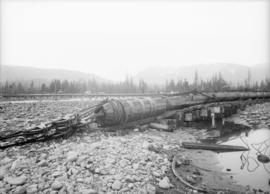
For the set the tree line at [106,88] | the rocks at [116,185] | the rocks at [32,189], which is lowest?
the rocks at [116,185]

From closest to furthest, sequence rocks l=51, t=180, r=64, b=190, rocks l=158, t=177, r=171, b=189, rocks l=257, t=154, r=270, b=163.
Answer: rocks l=51, t=180, r=64, b=190 → rocks l=158, t=177, r=171, b=189 → rocks l=257, t=154, r=270, b=163

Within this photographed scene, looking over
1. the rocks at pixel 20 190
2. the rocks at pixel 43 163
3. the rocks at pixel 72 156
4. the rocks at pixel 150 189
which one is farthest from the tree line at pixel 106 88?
the rocks at pixel 20 190

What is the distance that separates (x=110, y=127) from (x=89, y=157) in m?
2.50

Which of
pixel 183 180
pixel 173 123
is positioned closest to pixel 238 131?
pixel 173 123

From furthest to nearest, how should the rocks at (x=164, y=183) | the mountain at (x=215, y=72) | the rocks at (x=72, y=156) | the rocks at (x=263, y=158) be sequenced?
the mountain at (x=215, y=72), the rocks at (x=263, y=158), the rocks at (x=72, y=156), the rocks at (x=164, y=183)

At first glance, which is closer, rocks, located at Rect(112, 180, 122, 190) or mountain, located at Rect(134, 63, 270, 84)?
rocks, located at Rect(112, 180, 122, 190)

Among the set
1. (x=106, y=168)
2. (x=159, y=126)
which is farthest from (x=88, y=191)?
(x=159, y=126)

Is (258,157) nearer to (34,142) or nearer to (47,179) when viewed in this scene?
(47,179)

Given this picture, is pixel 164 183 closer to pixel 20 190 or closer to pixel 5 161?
pixel 20 190

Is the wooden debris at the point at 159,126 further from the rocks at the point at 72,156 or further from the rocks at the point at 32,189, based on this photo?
the rocks at the point at 32,189


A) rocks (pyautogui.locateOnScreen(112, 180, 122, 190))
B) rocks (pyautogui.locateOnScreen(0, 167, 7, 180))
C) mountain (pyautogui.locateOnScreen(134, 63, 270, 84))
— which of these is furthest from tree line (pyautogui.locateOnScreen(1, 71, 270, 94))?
mountain (pyautogui.locateOnScreen(134, 63, 270, 84))

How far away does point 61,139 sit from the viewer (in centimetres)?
568

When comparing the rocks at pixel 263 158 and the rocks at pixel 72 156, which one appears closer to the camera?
the rocks at pixel 72 156

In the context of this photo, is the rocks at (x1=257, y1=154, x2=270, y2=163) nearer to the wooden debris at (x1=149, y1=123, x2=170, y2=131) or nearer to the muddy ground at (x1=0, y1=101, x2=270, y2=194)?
the muddy ground at (x1=0, y1=101, x2=270, y2=194)
